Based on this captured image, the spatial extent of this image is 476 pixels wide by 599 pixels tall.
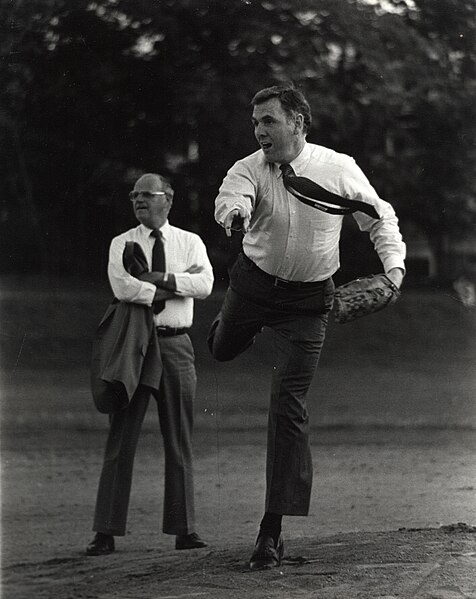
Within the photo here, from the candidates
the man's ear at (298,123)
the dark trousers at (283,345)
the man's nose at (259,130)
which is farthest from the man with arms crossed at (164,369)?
the man's ear at (298,123)

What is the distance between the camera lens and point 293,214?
10.9 feet

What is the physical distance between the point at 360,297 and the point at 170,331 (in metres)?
A: 0.74

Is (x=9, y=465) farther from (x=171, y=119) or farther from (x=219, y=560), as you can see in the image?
(x=171, y=119)

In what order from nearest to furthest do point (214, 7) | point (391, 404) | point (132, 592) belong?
point (132, 592) → point (214, 7) → point (391, 404)

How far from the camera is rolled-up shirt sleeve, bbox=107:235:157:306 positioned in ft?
11.7

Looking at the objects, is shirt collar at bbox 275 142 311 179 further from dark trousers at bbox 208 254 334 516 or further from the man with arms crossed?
the man with arms crossed

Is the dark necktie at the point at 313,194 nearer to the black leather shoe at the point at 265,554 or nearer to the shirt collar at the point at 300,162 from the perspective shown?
the shirt collar at the point at 300,162

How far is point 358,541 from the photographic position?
12.3 feet

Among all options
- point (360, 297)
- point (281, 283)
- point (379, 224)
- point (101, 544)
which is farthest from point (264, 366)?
point (101, 544)

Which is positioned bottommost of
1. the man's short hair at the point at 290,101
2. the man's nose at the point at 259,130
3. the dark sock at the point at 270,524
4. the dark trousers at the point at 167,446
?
the dark sock at the point at 270,524

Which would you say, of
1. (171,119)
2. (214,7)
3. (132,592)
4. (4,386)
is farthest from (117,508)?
(214,7)

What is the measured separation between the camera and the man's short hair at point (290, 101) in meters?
3.41

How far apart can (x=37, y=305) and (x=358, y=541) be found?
1.61m

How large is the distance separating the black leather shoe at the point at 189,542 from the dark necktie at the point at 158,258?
883mm
